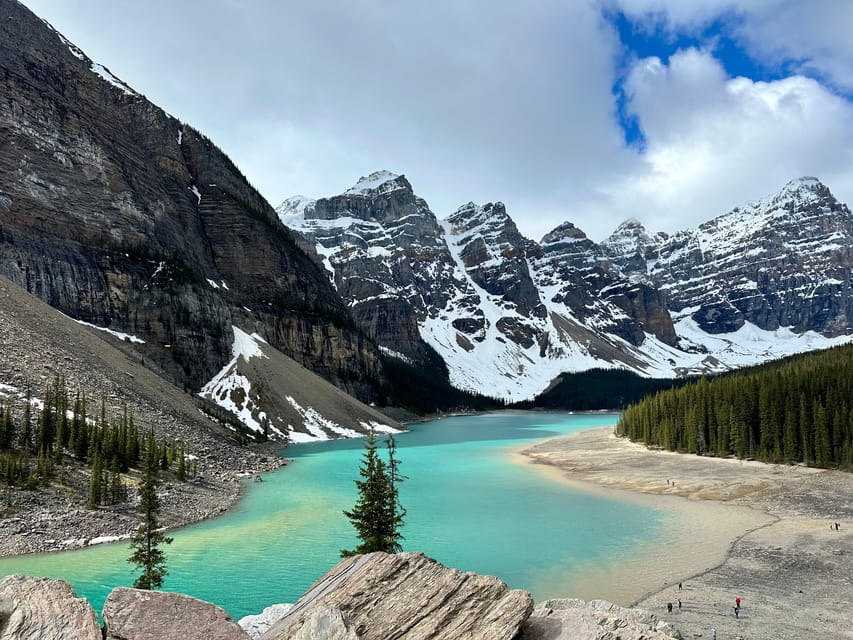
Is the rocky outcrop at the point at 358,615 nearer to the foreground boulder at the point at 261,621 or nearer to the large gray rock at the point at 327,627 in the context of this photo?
the large gray rock at the point at 327,627

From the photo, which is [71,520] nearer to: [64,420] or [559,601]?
[64,420]

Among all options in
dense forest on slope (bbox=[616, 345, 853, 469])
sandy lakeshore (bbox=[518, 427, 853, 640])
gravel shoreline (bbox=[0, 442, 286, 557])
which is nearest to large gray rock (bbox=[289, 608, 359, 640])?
sandy lakeshore (bbox=[518, 427, 853, 640])

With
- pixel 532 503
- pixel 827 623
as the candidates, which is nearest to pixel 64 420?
pixel 532 503

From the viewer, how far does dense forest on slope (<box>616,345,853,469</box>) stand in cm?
5638

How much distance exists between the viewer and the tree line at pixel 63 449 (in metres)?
32.5

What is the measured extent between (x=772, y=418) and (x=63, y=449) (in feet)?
236

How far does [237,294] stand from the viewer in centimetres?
13300

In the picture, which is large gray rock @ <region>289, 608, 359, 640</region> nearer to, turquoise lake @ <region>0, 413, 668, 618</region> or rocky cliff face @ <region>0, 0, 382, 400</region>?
turquoise lake @ <region>0, 413, 668, 618</region>

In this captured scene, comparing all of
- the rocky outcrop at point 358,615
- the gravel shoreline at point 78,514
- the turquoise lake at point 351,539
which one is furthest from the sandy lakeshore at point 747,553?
the gravel shoreline at point 78,514

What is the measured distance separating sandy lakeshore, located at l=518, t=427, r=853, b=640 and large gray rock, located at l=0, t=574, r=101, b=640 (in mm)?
18822

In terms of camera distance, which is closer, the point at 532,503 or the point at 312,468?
the point at 532,503

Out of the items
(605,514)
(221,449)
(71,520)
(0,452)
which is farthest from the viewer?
(221,449)

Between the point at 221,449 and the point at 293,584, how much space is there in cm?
4171

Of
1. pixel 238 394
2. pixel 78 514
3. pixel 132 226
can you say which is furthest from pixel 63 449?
pixel 132 226
